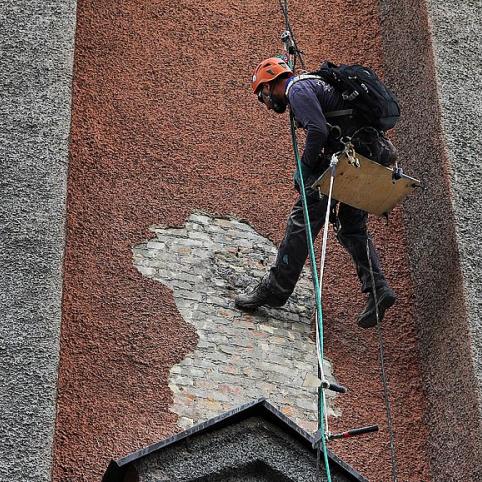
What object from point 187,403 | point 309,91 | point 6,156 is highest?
point 309,91

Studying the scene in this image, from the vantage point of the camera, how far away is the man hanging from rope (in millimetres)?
9266

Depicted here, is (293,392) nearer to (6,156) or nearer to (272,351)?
(272,351)

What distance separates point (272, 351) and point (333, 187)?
43.9 inches

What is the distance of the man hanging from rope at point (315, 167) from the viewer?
9.27 metres

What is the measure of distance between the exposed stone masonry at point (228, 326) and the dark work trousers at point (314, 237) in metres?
0.30

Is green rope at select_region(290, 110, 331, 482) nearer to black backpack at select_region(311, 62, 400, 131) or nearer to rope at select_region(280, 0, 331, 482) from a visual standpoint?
rope at select_region(280, 0, 331, 482)

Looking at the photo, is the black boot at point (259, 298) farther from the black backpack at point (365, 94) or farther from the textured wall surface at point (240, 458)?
the textured wall surface at point (240, 458)

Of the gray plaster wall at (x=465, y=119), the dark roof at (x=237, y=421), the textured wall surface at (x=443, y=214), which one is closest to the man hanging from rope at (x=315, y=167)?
the textured wall surface at (x=443, y=214)

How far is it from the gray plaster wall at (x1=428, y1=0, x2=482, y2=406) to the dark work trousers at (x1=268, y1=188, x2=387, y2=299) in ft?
1.94

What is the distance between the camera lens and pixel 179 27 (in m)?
11.3

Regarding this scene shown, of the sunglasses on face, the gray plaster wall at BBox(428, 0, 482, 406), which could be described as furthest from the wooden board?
the sunglasses on face

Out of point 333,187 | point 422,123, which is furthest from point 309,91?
point 422,123

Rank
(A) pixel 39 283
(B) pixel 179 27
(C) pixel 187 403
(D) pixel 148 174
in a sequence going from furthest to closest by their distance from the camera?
(B) pixel 179 27 → (D) pixel 148 174 → (C) pixel 187 403 → (A) pixel 39 283

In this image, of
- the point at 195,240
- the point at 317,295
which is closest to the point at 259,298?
the point at 195,240
